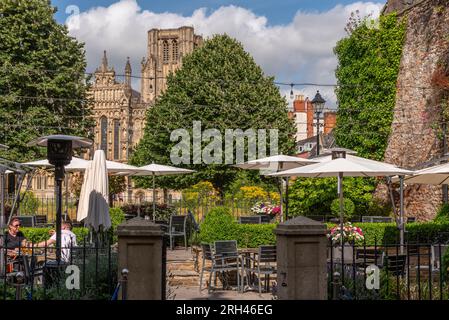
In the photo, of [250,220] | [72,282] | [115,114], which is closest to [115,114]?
[115,114]

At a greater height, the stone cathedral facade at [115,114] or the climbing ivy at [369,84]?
the stone cathedral facade at [115,114]

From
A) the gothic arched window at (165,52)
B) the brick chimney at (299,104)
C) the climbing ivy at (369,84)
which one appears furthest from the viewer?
the gothic arched window at (165,52)

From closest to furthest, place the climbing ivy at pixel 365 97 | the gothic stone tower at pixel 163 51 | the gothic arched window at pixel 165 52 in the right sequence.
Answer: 1. the climbing ivy at pixel 365 97
2. the gothic stone tower at pixel 163 51
3. the gothic arched window at pixel 165 52

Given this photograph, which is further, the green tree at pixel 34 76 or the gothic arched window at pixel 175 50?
the gothic arched window at pixel 175 50

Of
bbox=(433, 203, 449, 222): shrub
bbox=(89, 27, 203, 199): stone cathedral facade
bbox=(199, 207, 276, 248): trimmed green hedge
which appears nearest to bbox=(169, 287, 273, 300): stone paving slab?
bbox=(199, 207, 276, 248): trimmed green hedge

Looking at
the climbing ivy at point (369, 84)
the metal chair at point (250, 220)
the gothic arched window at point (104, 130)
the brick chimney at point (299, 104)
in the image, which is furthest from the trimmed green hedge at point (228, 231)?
the gothic arched window at point (104, 130)

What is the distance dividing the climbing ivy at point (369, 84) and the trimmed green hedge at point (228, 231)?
10843mm

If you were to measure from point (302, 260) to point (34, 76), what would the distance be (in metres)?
27.8

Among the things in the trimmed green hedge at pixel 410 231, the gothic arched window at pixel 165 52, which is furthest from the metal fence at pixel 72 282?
the gothic arched window at pixel 165 52

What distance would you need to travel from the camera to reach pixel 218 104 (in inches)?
1375

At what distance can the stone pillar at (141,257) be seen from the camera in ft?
24.1

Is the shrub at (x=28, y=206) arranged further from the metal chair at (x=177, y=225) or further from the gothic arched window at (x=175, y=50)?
the gothic arched window at (x=175, y=50)

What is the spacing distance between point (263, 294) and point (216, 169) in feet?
71.6

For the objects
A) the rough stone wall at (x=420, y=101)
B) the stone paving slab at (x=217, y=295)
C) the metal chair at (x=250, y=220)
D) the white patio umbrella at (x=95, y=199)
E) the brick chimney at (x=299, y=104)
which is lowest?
the stone paving slab at (x=217, y=295)
